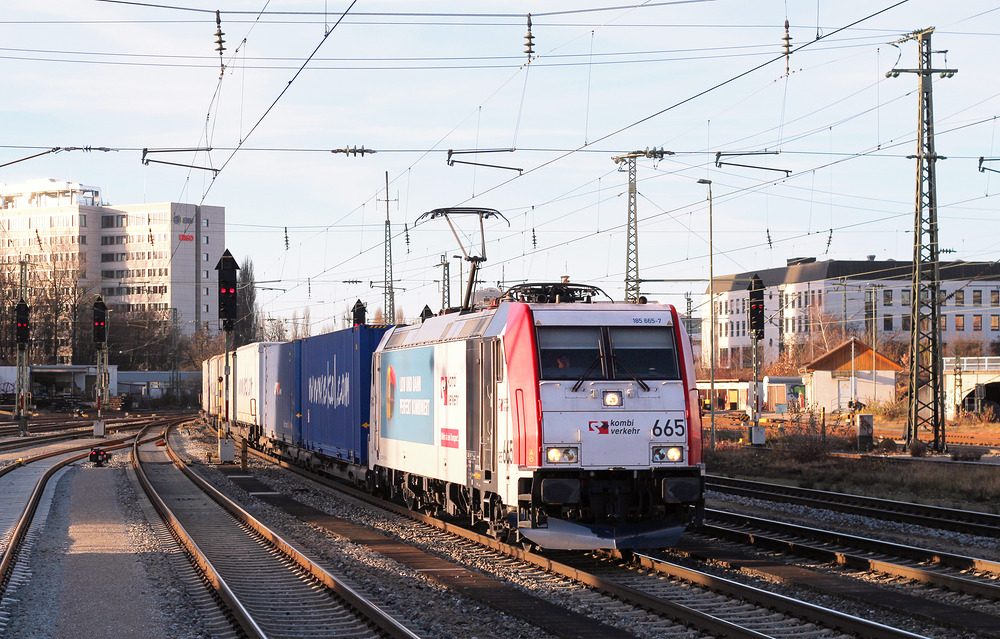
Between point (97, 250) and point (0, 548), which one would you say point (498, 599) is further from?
point (97, 250)

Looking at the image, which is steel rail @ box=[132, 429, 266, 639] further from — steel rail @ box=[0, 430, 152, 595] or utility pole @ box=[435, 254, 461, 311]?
utility pole @ box=[435, 254, 461, 311]

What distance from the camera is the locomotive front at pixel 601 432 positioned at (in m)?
12.9

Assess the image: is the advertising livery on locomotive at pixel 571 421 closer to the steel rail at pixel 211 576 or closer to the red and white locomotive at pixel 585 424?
the red and white locomotive at pixel 585 424

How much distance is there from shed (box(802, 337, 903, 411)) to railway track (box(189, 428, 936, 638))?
196ft

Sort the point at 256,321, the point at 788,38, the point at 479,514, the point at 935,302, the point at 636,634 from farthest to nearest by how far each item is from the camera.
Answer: the point at 256,321 → the point at 935,302 → the point at 788,38 → the point at 479,514 → the point at 636,634

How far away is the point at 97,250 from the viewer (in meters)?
126

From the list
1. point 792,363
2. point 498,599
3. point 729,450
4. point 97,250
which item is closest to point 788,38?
point 498,599

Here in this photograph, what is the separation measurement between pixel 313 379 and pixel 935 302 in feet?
60.8

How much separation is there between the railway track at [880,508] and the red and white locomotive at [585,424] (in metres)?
6.24

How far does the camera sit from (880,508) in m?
20.2

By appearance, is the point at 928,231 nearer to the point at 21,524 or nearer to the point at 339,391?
the point at 339,391

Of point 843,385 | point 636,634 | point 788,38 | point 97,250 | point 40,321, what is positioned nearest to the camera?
point 636,634

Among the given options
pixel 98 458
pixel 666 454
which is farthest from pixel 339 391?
pixel 98 458

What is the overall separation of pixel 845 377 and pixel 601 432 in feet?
202
